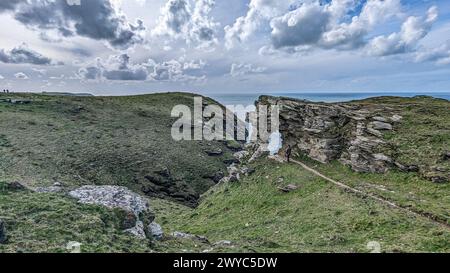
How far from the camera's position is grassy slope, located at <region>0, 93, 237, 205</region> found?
164 feet

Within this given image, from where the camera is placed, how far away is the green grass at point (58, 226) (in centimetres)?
1659

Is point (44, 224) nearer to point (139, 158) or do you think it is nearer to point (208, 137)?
point (139, 158)

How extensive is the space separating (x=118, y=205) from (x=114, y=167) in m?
37.5

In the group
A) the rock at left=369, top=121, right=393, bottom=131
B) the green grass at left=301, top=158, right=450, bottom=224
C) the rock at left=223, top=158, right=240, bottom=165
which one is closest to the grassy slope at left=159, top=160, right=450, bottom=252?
the green grass at left=301, top=158, right=450, bottom=224

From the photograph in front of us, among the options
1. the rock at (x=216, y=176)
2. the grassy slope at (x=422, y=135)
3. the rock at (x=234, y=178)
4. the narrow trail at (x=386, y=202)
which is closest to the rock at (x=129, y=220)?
the narrow trail at (x=386, y=202)

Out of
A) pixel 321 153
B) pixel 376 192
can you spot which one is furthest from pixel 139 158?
pixel 376 192

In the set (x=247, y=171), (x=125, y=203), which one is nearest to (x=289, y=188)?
(x=247, y=171)

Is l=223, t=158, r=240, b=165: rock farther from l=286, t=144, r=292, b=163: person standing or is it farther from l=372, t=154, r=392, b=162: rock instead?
l=372, t=154, r=392, b=162: rock

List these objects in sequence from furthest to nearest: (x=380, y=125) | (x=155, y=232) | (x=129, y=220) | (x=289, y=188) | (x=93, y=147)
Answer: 1. (x=93, y=147)
2. (x=380, y=125)
3. (x=289, y=188)
4. (x=155, y=232)
5. (x=129, y=220)

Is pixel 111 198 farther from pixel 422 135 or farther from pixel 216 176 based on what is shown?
pixel 216 176

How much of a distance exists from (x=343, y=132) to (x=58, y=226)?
35.4 metres

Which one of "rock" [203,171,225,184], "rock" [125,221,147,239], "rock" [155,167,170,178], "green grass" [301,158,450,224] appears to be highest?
"green grass" [301,158,450,224]

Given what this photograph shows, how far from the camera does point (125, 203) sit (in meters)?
24.3

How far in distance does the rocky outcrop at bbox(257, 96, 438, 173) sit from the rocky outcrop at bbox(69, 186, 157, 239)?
80.4ft
